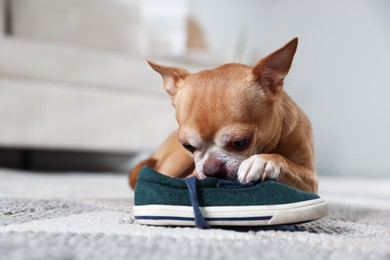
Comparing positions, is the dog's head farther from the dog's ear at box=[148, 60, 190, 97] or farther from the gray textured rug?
the gray textured rug

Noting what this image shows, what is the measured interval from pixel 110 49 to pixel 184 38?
1504 mm

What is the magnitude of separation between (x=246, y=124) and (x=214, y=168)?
126mm

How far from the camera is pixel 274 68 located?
113cm

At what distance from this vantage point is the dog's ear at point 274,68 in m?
1.07

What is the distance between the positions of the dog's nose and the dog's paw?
9cm

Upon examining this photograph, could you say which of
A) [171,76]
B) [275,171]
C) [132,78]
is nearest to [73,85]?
[132,78]

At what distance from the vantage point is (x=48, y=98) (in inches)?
95.3

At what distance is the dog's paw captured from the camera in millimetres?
913

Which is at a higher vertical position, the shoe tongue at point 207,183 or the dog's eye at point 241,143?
the dog's eye at point 241,143

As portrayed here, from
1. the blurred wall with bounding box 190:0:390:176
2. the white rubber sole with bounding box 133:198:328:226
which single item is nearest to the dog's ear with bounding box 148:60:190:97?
the white rubber sole with bounding box 133:198:328:226

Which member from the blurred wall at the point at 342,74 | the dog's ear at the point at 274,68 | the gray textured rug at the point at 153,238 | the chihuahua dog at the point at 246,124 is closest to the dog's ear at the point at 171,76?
the chihuahua dog at the point at 246,124

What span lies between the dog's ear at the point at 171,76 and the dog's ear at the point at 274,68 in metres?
0.23

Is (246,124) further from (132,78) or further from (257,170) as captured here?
(132,78)

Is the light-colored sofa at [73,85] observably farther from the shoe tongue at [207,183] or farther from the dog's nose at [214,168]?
the shoe tongue at [207,183]
